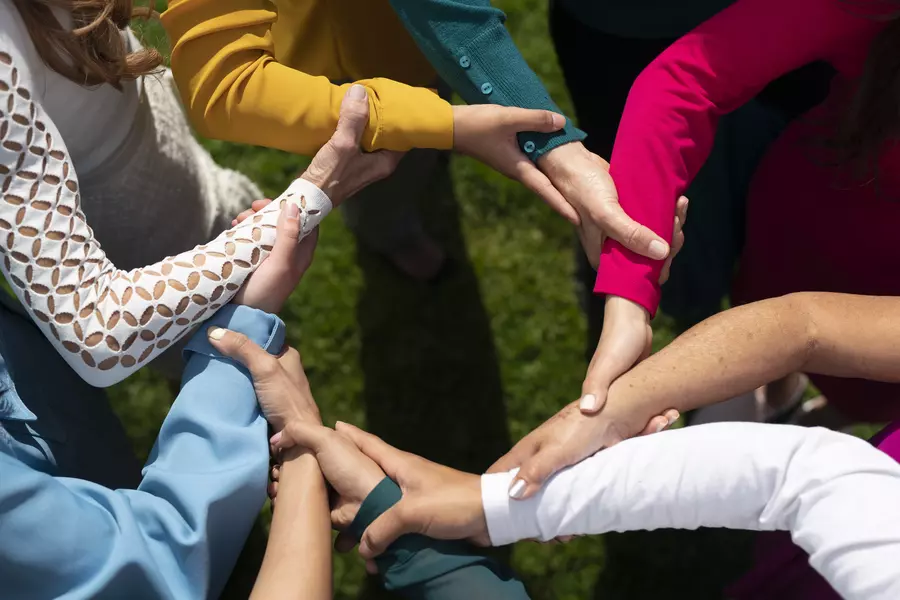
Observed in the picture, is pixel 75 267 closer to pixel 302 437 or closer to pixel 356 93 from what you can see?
pixel 302 437

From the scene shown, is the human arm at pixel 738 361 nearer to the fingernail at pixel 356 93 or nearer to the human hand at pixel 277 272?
the human hand at pixel 277 272

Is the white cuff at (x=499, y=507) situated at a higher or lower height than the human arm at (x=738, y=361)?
lower

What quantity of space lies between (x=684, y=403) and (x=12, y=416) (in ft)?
3.56

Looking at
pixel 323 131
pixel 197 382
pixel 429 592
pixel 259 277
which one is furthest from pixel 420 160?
pixel 429 592

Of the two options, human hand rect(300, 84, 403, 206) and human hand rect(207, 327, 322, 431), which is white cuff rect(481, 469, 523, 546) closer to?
human hand rect(207, 327, 322, 431)

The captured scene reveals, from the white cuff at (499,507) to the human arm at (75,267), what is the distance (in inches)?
21.4

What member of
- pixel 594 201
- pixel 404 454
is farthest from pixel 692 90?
pixel 404 454

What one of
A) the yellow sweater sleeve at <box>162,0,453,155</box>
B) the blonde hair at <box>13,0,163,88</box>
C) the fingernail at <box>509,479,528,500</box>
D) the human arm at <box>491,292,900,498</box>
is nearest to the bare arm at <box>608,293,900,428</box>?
the human arm at <box>491,292,900,498</box>

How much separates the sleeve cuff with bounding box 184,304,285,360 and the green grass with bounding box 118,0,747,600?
109 centimetres

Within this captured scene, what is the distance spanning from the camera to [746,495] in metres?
1.10

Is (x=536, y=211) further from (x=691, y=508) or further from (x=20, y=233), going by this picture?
(x=20, y=233)

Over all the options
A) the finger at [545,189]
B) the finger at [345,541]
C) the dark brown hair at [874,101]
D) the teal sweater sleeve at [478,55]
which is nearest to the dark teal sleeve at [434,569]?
the finger at [345,541]

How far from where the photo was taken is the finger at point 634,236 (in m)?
1.37

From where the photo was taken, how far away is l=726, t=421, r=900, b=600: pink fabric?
1268 mm
